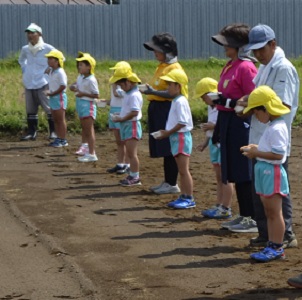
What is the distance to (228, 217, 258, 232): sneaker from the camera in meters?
9.79

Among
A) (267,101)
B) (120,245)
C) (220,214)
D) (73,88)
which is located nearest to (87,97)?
(73,88)

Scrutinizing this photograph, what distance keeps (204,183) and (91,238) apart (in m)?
3.29

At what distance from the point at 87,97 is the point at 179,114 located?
3618 millimetres

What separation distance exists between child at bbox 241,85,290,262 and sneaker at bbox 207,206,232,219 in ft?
6.00

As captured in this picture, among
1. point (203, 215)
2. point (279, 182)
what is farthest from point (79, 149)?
point (279, 182)

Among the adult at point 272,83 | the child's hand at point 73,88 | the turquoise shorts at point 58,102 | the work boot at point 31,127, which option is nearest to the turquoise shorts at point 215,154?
the adult at point 272,83

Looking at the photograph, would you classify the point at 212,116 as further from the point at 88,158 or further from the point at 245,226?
the point at 88,158

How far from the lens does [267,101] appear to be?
8500 mm

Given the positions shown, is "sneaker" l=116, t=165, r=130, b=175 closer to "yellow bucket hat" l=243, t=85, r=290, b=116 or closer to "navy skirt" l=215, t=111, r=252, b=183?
"navy skirt" l=215, t=111, r=252, b=183

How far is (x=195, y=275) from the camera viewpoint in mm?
8227

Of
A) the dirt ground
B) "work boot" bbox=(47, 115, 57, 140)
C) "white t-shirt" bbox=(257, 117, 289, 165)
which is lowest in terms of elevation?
the dirt ground

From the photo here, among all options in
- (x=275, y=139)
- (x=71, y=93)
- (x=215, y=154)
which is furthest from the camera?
(x=71, y=93)

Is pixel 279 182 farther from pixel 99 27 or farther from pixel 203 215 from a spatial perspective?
pixel 99 27

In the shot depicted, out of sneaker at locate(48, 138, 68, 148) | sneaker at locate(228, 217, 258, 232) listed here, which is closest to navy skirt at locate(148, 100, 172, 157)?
sneaker at locate(228, 217, 258, 232)
